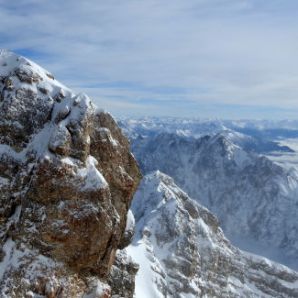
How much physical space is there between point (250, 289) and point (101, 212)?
16650 cm

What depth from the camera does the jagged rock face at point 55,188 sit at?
43688mm

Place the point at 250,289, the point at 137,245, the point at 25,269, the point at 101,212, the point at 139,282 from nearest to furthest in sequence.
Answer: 1. the point at 25,269
2. the point at 101,212
3. the point at 139,282
4. the point at 137,245
5. the point at 250,289

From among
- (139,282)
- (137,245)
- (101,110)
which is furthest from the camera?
(137,245)

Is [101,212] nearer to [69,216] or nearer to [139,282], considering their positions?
[69,216]

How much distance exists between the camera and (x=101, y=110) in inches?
2037

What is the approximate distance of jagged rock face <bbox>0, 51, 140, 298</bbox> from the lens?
143 ft

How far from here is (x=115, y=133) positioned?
52.6m

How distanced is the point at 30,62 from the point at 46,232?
60.2 feet

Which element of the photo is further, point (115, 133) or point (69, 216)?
A: point (115, 133)

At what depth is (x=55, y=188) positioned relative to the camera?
4469 cm

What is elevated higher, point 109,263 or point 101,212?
point 101,212

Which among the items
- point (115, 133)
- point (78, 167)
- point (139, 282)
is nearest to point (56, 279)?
point (78, 167)

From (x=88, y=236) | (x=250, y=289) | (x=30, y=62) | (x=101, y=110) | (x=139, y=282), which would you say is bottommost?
(x=250, y=289)

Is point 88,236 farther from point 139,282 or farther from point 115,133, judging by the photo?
point 139,282
